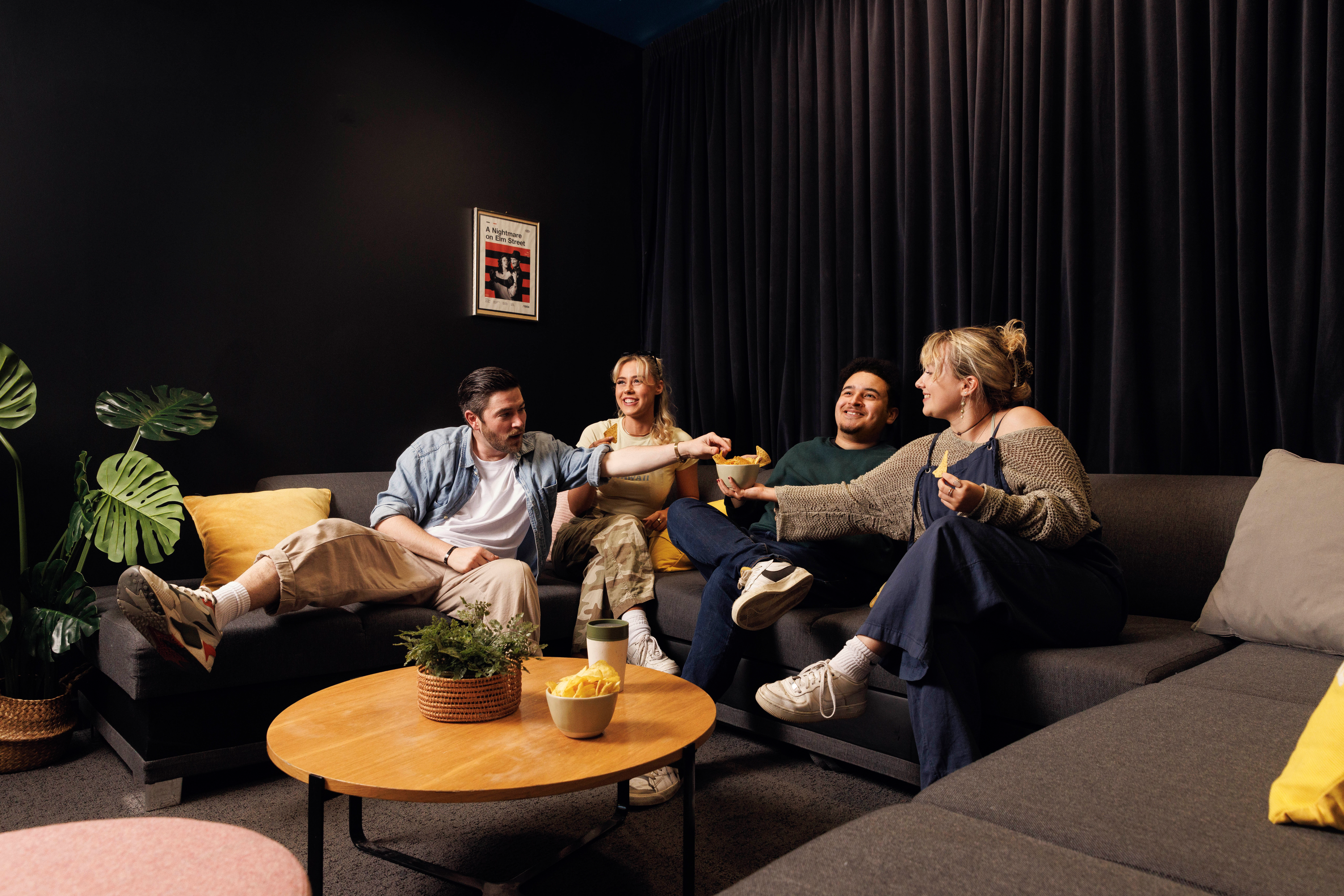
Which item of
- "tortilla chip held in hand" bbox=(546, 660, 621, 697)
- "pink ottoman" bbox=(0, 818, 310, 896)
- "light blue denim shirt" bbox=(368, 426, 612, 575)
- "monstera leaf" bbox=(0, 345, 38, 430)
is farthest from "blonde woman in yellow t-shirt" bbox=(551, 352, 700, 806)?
"monstera leaf" bbox=(0, 345, 38, 430)

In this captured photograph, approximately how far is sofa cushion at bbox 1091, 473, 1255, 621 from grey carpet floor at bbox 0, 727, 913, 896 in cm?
84

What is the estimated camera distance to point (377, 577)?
7.45 feet

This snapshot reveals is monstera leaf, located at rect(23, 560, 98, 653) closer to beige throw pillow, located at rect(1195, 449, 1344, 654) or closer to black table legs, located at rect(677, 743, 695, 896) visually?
black table legs, located at rect(677, 743, 695, 896)

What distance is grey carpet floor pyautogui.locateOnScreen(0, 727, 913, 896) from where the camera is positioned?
158 centimetres

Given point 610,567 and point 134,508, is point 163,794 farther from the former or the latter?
point 610,567

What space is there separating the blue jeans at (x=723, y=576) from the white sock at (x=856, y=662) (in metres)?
0.37

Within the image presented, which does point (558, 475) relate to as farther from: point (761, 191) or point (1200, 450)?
point (1200, 450)

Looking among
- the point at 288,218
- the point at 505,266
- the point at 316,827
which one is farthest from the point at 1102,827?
the point at 505,266

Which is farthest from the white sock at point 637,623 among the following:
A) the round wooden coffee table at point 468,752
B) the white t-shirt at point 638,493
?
the round wooden coffee table at point 468,752

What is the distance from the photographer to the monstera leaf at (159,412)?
2.36 metres

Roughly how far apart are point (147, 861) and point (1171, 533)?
2217 mm

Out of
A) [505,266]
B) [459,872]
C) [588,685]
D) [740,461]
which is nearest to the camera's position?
[588,685]

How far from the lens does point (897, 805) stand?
3.18 ft

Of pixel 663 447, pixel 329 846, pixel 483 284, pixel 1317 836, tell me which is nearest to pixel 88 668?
pixel 329 846
